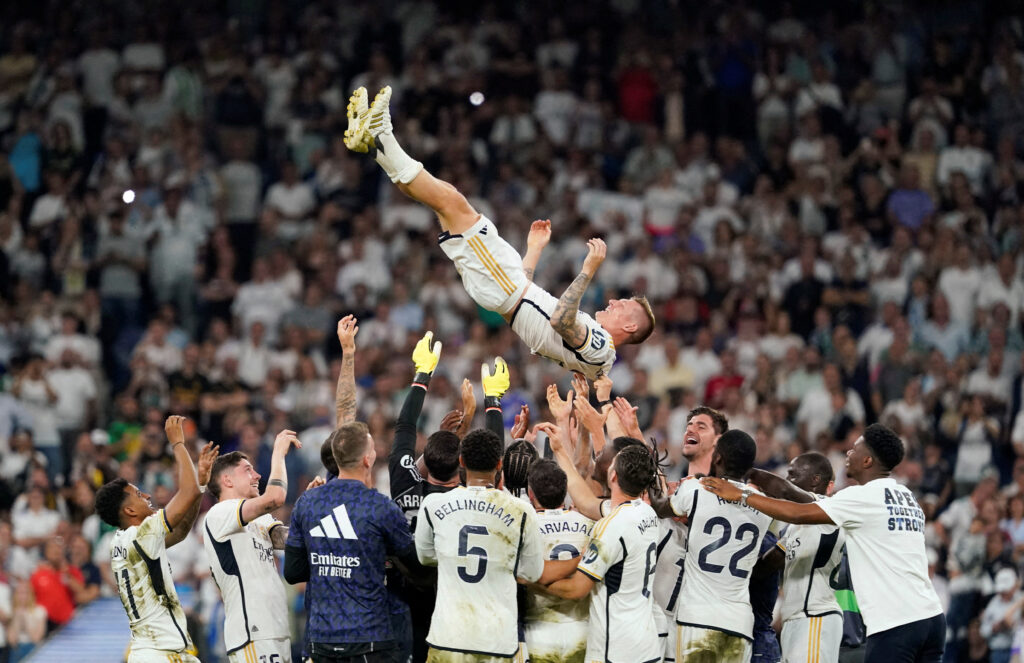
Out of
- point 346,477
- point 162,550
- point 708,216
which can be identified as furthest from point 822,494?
point 708,216

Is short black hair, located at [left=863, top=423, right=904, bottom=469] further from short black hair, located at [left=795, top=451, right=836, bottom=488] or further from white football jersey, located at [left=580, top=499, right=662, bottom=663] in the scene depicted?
white football jersey, located at [left=580, top=499, right=662, bottom=663]

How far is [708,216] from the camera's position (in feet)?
71.2

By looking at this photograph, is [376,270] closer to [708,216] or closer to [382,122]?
[708,216]

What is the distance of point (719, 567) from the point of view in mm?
9891

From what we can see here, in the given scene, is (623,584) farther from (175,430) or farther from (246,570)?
(175,430)

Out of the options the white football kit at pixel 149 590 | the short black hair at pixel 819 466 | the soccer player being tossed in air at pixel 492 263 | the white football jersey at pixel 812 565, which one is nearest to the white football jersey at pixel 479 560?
the white football kit at pixel 149 590

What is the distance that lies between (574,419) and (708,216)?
1069 centimetres

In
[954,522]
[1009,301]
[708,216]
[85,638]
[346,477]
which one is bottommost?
[85,638]

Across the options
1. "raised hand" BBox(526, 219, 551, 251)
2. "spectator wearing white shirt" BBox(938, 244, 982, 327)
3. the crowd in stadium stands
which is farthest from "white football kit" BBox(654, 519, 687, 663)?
"spectator wearing white shirt" BBox(938, 244, 982, 327)

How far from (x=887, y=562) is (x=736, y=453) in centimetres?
128

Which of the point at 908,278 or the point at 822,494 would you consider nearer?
the point at 822,494

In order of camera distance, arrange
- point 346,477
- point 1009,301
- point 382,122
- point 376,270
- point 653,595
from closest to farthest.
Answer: point 346,477, point 653,595, point 382,122, point 1009,301, point 376,270

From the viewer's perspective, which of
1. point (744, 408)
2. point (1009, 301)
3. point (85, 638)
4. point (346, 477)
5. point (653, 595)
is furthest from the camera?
point (1009, 301)

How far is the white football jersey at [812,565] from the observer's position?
34.9 feet
